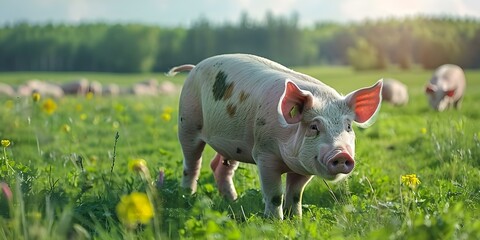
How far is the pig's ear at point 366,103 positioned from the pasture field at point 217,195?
481mm

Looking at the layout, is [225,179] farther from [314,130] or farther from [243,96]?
[314,130]

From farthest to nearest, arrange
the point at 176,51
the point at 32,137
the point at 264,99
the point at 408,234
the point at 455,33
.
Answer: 1. the point at 176,51
2. the point at 455,33
3. the point at 32,137
4. the point at 264,99
5. the point at 408,234

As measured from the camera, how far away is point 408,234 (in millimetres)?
2969

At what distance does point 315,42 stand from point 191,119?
119152 mm

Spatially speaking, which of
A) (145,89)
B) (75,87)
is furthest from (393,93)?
(145,89)

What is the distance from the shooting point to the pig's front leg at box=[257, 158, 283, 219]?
14.8 ft

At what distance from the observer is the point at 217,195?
5516 millimetres

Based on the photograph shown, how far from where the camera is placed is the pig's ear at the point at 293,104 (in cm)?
412

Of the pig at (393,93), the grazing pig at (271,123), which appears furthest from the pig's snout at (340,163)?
the pig at (393,93)

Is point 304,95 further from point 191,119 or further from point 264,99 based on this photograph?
point 191,119

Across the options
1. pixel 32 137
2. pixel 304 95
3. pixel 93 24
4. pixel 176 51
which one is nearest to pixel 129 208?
pixel 304 95

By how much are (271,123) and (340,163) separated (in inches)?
30.6

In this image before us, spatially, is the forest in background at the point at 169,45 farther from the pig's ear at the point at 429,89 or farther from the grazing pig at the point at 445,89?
the pig's ear at the point at 429,89

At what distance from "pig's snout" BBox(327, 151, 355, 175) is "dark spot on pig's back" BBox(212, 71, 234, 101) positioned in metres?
1.38
